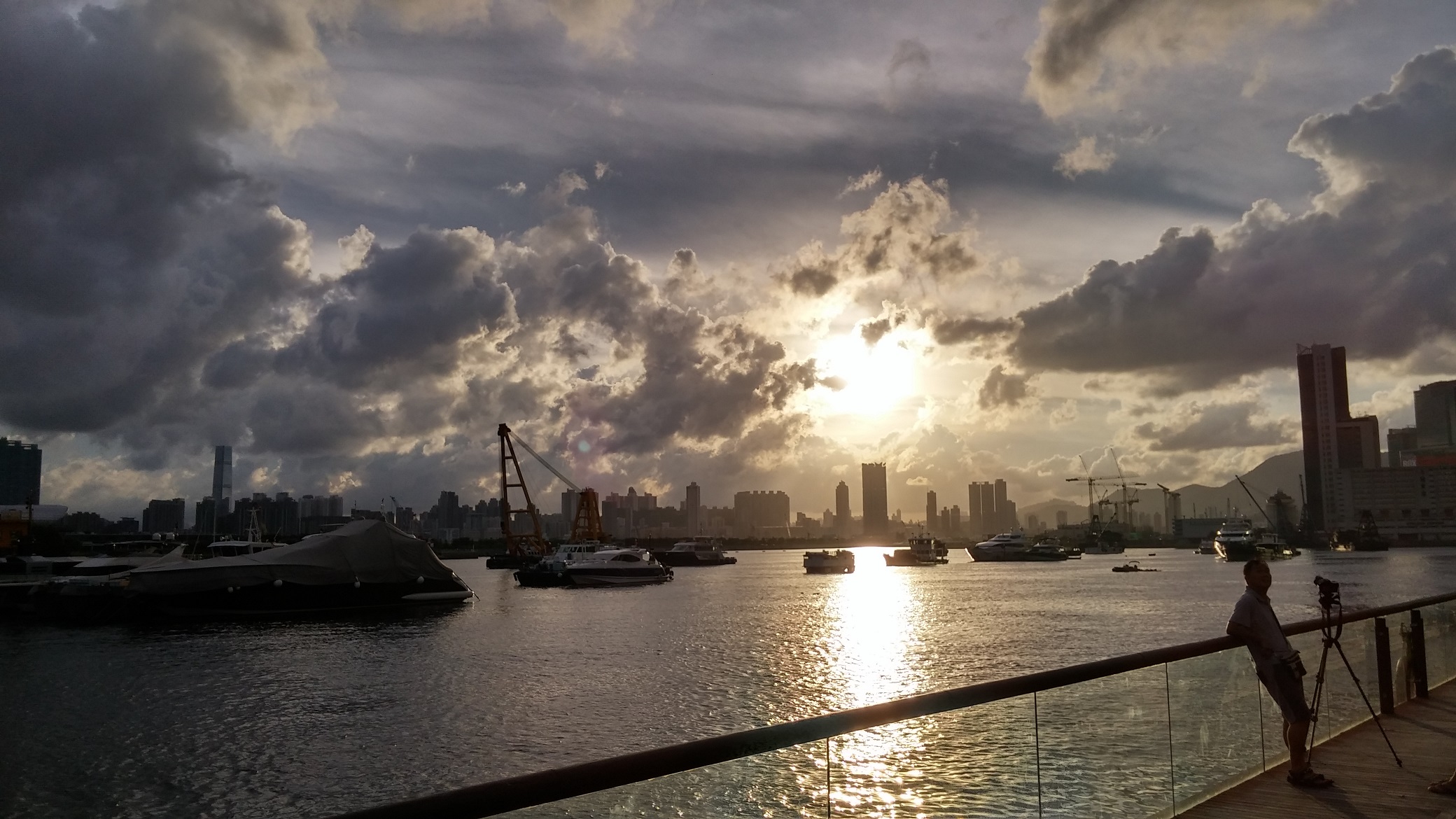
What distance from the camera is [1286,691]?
8.65 m

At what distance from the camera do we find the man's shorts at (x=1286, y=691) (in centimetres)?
858

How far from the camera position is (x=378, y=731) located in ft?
85.1

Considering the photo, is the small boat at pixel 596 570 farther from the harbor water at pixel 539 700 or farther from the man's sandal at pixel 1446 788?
the man's sandal at pixel 1446 788

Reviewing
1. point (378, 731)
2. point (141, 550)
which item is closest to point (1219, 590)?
point (378, 731)

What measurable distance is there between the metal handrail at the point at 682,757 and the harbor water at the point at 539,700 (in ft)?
0.50

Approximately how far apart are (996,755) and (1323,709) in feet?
17.4

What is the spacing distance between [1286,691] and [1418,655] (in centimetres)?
514

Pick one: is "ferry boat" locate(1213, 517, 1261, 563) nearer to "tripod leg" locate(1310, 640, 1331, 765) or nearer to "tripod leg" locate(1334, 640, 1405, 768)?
"tripod leg" locate(1334, 640, 1405, 768)

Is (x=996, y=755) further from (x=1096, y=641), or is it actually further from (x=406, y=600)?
(x=406, y=600)

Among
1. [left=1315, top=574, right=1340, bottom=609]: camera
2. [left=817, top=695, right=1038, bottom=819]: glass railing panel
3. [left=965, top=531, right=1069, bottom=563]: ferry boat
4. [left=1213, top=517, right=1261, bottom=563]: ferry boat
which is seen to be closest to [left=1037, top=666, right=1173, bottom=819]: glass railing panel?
[left=817, top=695, right=1038, bottom=819]: glass railing panel

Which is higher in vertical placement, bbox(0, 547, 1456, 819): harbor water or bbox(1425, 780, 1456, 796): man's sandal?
bbox(1425, 780, 1456, 796): man's sandal

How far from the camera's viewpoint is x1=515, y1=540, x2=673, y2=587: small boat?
95.4 metres

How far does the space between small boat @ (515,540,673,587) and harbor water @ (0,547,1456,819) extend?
22598mm

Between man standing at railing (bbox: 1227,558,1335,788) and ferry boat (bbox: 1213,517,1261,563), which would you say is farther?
ferry boat (bbox: 1213,517,1261,563)
